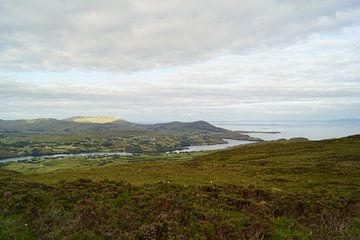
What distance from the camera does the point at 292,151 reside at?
50094mm

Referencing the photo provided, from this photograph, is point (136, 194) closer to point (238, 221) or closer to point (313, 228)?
point (238, 221)

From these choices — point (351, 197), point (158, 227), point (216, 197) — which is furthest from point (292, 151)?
point (158, 227)

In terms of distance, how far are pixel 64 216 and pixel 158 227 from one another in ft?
15.9

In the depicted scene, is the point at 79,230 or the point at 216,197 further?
the point at 216,197

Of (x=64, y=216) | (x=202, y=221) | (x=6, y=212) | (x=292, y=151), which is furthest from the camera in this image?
(x=292, y=151)

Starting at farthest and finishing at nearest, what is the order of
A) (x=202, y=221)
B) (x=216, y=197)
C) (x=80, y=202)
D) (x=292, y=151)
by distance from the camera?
(x=292, y=151)
(x=216, y=197)
(x=80, y=202)
(x=202, y=221)

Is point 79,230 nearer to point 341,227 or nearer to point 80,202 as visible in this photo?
point 80,202

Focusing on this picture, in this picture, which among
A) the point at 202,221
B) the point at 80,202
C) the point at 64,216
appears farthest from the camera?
the point at 80,202

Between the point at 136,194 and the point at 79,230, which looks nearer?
the point at 79,230

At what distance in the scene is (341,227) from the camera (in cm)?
1111

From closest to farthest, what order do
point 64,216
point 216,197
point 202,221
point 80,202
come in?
point 202,221, point 64,216, point 80,202, point 216,197

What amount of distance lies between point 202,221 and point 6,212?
10.3 m

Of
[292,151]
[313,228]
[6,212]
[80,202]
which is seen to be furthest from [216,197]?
[292,151]

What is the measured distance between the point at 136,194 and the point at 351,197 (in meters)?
13.7
